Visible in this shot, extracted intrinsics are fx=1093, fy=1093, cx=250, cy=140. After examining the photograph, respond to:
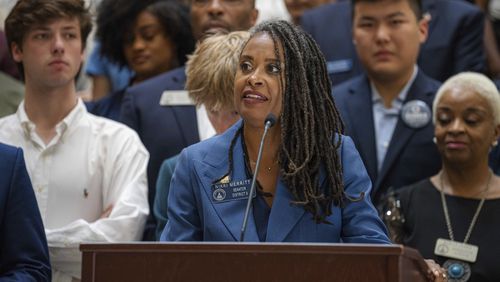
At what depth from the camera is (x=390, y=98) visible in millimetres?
5590

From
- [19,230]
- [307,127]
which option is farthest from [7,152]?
[307,127]

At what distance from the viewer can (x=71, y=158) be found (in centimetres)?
465

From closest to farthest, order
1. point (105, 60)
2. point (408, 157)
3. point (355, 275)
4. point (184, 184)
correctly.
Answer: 1. point (355, 275)
2. point (184, 184)
3. point (408, 157)
4. point (105, 60)

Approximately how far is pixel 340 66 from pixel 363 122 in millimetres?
752

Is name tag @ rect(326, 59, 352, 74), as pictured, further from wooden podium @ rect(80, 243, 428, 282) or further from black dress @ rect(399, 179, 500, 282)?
wooden podium @ rect(80, 243, 428, 282)

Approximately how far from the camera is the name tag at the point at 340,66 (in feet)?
20.0

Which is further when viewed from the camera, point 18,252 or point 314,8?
→ point 314,8

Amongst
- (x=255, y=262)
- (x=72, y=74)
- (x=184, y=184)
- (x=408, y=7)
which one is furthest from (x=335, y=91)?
(x=255, y=262)

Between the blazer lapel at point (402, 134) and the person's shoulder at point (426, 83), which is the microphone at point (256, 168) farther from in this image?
the person's shoulder at point (426, 83)

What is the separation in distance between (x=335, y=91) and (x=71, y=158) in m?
1.62

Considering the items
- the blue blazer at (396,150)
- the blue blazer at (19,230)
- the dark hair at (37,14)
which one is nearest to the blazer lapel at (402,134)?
the blue blazer at (396,150)

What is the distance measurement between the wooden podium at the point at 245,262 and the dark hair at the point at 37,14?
78.0 inches

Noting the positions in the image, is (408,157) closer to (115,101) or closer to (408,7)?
(408,7)

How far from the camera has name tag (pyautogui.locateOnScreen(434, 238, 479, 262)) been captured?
464 centimetres
